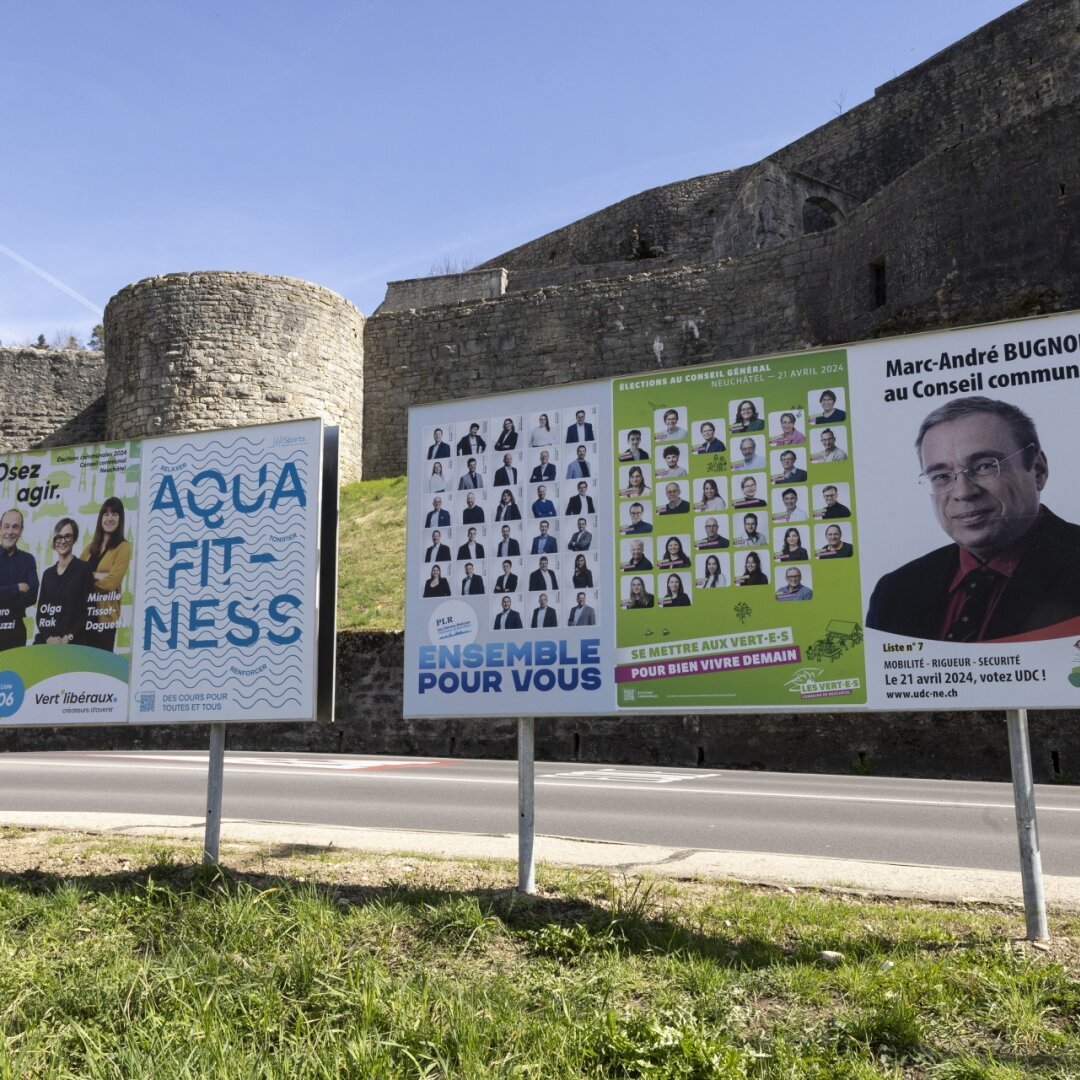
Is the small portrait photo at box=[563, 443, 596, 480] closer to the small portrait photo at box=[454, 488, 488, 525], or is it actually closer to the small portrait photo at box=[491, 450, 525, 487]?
the small portrait photo at box=[491, 450, 525, 487]

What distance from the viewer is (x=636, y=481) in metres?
5.91

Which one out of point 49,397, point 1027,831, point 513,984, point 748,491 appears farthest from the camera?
point 49,397

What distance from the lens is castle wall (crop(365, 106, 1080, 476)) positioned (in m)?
20.1

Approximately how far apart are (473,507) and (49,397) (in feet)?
95.4

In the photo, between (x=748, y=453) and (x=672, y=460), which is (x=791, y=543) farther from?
(x=672, y=460)

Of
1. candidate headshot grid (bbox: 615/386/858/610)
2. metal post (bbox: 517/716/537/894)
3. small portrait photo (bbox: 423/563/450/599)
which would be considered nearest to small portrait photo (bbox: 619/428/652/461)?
candidate headshot grid (bbox: 615/386/858/610)

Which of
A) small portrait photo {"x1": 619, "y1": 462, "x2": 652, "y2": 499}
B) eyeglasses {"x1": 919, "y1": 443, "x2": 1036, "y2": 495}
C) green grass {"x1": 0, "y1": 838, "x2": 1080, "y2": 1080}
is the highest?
small portrait photo {"x1": 619, "y1": 462, "x2": 652, "y2": 499}

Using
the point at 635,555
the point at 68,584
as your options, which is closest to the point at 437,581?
the point at 635,555

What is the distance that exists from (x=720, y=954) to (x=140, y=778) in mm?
9980

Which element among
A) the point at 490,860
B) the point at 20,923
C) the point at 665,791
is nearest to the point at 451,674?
the point at 490,860

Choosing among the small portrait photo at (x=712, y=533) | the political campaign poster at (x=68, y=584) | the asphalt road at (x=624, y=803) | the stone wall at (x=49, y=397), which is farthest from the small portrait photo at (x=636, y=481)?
the stone wall at (x=49, y=397)

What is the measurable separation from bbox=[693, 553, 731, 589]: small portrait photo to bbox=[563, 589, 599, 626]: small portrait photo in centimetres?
56

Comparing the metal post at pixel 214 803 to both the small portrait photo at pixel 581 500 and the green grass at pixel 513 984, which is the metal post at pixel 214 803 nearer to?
the green grass at pixel 513 984

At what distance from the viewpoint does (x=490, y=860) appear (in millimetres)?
6738
